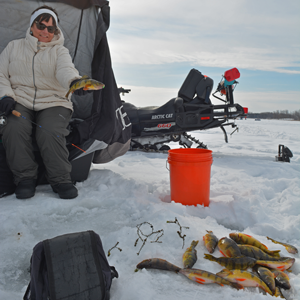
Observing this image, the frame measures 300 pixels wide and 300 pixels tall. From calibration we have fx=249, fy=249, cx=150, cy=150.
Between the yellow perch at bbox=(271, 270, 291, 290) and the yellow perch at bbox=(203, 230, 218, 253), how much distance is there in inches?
13.2

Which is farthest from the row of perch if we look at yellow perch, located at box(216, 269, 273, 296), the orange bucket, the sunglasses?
the sunglasses

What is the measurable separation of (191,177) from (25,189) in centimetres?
147

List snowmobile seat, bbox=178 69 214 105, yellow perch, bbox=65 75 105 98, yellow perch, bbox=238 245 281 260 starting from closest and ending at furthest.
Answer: yellow perch, bbox=238 245 281 260 < yellow perch, bbox=65 75 105 98 < snowmobile seat, bbox=178 69 214 105

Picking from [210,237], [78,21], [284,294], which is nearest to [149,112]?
[78,21]

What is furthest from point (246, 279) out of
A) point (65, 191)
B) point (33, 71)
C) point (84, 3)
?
point (84, 3)

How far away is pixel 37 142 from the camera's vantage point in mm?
2266

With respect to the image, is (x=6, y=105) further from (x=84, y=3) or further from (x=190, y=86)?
(x=190, y=86)

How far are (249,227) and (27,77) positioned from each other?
92.8 inches

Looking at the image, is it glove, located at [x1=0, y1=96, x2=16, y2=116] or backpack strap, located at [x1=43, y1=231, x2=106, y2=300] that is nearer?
backpack strap, located at [x1=43, y1=231, x2=106, y2=300]

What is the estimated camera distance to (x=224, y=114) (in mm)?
5113

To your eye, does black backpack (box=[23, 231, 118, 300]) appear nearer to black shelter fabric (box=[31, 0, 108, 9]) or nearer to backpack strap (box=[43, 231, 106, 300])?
backpack strap (box=[43, 231, 106, 300])

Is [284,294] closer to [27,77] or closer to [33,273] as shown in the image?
[33,273]

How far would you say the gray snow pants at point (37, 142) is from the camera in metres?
2.18

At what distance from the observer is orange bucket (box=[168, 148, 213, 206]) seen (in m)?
2.26
